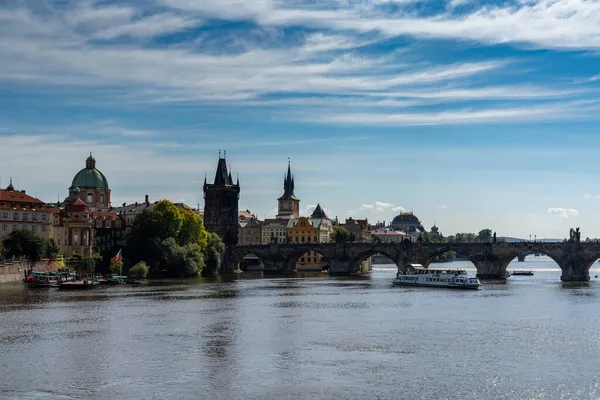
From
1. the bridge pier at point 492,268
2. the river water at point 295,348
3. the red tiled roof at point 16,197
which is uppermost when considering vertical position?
the red tiled roof at point 16,197

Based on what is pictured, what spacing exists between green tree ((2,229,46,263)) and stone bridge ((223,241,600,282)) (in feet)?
209

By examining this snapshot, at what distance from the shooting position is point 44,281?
11588cm

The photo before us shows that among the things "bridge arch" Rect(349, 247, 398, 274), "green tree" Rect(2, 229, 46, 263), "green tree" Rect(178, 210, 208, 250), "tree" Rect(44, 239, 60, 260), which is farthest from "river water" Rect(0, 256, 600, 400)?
"bridge arch" Rect(349, 247, 398, 274)

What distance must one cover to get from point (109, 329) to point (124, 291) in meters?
42.4

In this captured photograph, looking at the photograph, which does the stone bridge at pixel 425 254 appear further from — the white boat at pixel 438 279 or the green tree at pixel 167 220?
the green tree at pixel 167 220

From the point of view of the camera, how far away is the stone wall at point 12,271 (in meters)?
115

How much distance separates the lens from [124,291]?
109 m

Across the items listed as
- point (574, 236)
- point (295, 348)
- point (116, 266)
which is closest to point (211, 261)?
point (116, 266)

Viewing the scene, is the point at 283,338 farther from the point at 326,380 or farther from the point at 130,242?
the point at 130,242

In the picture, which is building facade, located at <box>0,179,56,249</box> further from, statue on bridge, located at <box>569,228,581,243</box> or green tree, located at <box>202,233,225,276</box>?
statue on bridge, located at <box>569,228,581,243</box>

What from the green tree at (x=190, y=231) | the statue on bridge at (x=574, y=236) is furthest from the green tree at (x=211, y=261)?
the statue on bridge at (x=574, y=236)

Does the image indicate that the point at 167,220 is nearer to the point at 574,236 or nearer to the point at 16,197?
the point at 16,197

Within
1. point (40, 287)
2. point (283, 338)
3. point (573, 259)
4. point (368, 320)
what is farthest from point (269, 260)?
point (283, 338)

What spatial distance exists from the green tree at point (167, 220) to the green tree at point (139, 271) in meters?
9.35
